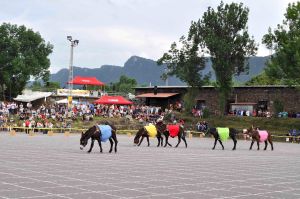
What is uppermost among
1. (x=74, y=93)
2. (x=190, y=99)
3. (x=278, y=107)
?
(x=74, y=93)

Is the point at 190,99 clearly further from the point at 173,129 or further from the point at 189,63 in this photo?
the point at 173,129

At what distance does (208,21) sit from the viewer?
63.5m

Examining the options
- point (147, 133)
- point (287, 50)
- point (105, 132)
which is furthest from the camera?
point (287, 50)

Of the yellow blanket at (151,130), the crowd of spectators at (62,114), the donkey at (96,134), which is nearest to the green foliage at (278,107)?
the crowd of spectators at (62,114)

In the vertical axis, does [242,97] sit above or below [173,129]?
above

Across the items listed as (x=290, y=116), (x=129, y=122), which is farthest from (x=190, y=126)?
(x=290, y=116)

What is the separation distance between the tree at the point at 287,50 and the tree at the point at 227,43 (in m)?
3.76

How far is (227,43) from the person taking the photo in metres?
61.8

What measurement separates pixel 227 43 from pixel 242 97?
839cm

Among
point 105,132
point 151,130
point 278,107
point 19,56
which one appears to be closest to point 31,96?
point 19,56

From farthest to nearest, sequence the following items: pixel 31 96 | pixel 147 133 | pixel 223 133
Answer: pixel 31 96 < pixel 147 133 < pixel 223 133

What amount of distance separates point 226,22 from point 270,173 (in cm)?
4592

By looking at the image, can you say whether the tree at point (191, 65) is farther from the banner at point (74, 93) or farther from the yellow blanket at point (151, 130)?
the yellow blanket at point (151, 130)

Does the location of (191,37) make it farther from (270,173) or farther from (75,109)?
(270,173)
